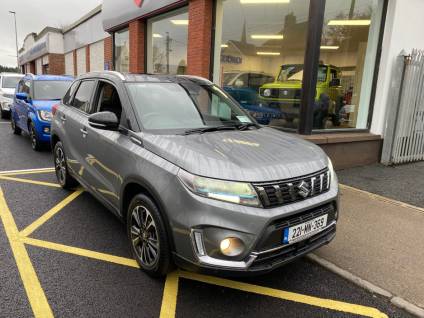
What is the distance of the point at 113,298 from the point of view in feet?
9.62

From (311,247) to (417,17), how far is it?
281 inches

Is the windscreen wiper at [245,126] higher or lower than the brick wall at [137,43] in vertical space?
lower

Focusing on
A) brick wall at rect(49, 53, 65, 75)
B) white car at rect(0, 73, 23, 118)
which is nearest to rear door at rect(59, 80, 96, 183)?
white car at rect(0, 73, 23, 118)

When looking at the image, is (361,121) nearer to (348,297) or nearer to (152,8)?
(348,297)

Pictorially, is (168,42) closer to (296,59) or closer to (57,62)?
(296,59)

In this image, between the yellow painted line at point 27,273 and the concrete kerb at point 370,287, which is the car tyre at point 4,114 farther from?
the concrete kerb at point 370,287

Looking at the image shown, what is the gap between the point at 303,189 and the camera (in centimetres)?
284

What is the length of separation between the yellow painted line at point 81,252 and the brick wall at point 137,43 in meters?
9.90

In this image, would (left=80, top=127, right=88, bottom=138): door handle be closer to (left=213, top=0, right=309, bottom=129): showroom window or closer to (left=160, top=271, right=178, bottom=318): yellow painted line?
(left=160, top=271, right=178, bottom=318): yellow painted line

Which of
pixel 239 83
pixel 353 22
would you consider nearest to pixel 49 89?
pixel 239 83

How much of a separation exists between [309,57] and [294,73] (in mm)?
1083

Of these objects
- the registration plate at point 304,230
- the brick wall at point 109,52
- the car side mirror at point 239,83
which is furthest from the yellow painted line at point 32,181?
the brick wall at point 109,52

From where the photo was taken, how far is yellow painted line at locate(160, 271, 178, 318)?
2787mm

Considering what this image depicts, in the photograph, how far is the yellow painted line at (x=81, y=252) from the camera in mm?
3523
